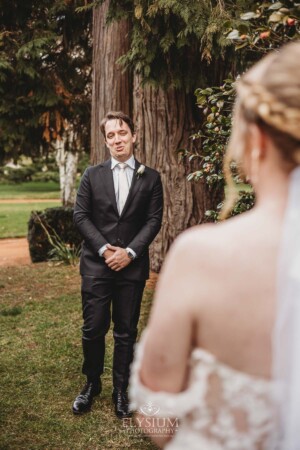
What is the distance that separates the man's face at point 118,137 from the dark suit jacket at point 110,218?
0.15 metres

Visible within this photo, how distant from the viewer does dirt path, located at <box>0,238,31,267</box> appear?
1084 centimetres

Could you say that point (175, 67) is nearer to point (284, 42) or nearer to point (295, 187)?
point (284, 42)

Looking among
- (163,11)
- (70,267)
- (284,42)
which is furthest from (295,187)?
(70,267)

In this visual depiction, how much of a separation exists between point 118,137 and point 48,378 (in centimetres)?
235

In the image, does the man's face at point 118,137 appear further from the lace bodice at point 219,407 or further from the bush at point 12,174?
the bush at point 12,174

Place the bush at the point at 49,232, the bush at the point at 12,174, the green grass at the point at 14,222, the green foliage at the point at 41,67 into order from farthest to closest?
the bush at the point at 12,174 → the green grass at the point at 14,222 → the bush at the point at 49,232 → the green foliage at the point at 41,67

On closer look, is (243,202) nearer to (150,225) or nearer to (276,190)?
(150,225)

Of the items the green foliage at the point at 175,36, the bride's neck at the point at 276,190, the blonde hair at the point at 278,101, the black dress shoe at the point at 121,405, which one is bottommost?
the black dress shoe at the point at 121,405

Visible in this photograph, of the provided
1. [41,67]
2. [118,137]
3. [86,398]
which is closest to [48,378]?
[86,398]

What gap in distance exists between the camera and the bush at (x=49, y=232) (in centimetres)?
1030

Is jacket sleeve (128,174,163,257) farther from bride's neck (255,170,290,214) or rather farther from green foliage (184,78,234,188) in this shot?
bride's neck (255,170,290,214)

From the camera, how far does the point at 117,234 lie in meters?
4.15

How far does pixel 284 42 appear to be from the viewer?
359 cm

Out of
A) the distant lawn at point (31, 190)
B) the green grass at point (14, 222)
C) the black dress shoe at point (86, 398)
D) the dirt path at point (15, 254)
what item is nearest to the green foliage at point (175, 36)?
the dirt path at point (15, 254)
